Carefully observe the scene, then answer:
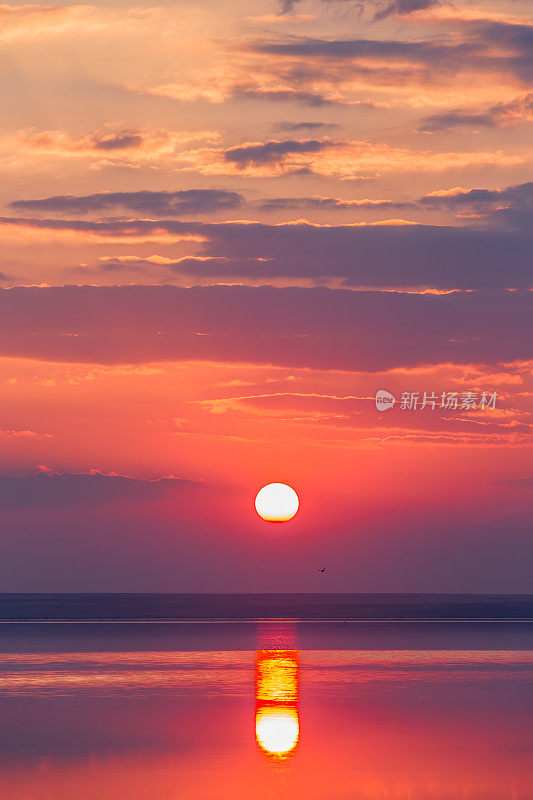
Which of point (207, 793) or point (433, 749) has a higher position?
point (433, 749)

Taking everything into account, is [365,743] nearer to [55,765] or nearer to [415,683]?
[55,765]

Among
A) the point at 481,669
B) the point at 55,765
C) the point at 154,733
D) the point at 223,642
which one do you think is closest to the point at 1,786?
the point at 55,765

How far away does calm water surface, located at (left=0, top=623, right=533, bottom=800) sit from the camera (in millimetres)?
25625

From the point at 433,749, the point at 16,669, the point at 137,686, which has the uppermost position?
the point at 16,669

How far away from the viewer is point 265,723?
1329 inches

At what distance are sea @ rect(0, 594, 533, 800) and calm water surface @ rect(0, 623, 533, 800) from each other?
69 mm

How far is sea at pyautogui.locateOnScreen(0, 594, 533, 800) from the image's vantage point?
2562 cm

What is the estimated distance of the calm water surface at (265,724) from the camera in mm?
25625

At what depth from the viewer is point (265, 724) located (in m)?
33.6

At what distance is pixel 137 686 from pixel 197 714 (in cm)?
845

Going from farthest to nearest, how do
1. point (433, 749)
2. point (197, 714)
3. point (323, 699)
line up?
point (323, 699) < point (197, 714) < point (433, 749)

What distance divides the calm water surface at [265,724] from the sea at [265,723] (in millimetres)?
69

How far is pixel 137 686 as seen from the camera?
144 ft

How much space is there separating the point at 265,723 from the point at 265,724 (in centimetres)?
19
